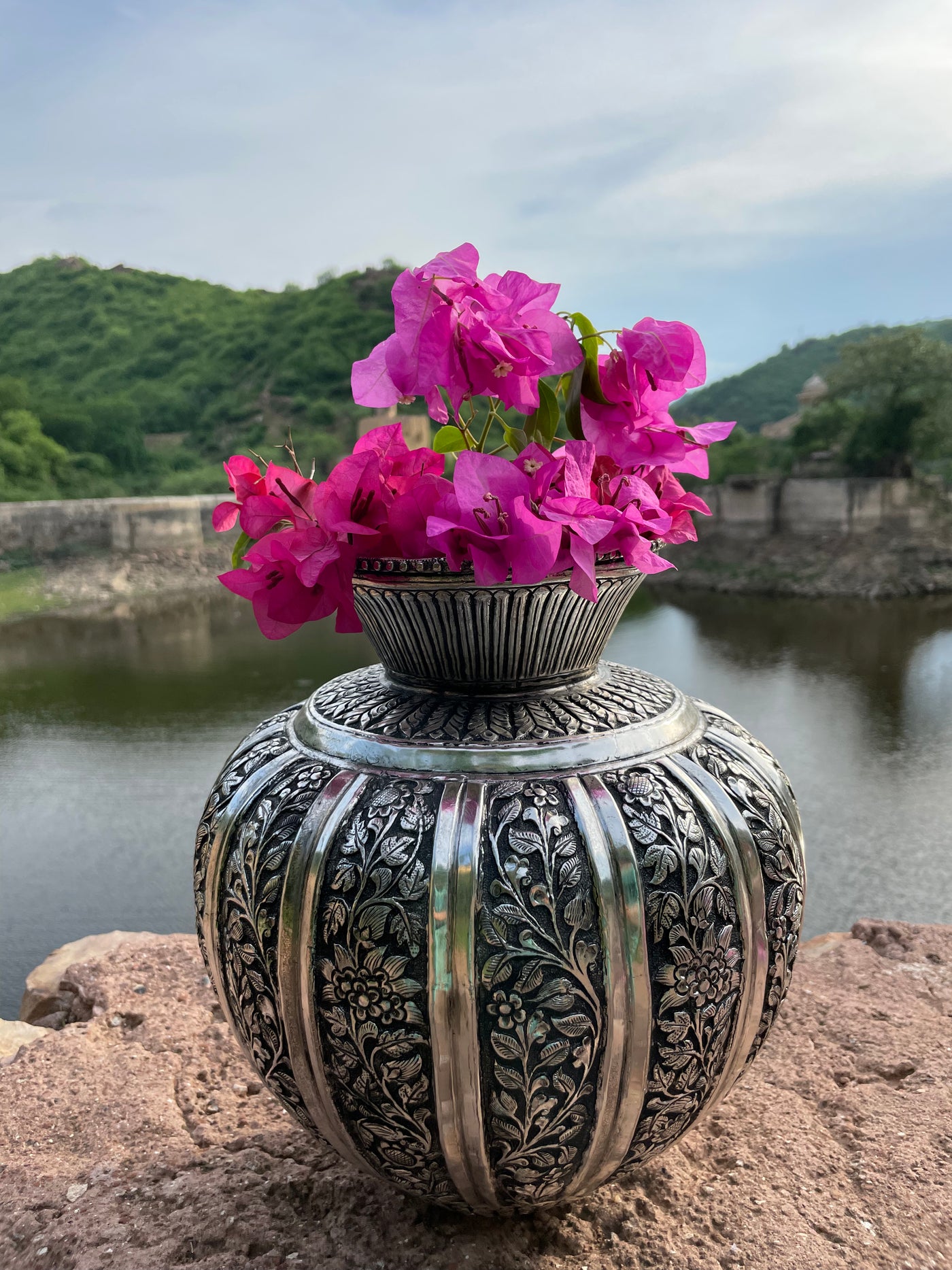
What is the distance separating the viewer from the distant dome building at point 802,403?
69.7 feet

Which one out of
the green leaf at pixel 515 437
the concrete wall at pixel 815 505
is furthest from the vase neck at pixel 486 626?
the concrete wall at pixel 815 505

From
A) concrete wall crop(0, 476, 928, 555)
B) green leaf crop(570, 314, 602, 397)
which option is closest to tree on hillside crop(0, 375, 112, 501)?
concrete wall crop(0, 476, 928, 555)

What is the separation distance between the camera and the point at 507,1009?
1.26 m

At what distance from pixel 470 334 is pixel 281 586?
485 mm

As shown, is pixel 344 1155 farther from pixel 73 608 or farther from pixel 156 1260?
pixel 73 608

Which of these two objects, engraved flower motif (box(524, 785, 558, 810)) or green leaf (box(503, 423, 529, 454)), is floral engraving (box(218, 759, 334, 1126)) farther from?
green leaf (box(503, 423, 529, 454))

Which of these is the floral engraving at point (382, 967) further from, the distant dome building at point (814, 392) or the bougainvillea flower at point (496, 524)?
the distant dome building at point (814, 392)

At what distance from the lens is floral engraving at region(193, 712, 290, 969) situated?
1.56 m

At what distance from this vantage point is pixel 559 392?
142 cm

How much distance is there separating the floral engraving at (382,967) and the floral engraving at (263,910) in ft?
0.29

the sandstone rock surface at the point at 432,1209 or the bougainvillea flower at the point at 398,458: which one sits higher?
the bougainvillea flower at the point at 398,458

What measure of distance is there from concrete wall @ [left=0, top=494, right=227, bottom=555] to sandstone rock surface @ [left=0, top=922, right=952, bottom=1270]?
1330 centimetres

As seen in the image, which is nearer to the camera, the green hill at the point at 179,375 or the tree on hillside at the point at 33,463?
the tree on hillside at the point at 33,463

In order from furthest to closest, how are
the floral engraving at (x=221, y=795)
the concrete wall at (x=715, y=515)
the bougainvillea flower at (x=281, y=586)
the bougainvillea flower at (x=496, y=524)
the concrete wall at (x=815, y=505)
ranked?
the concrete wall at (x=815, y=505), the concrete wall at (x=715, y=515), the floral engraving at (x=221, y=795), the bougainvillea flower at (x=281, y=586), the bougainvillea flower at (x=496, y=524)
